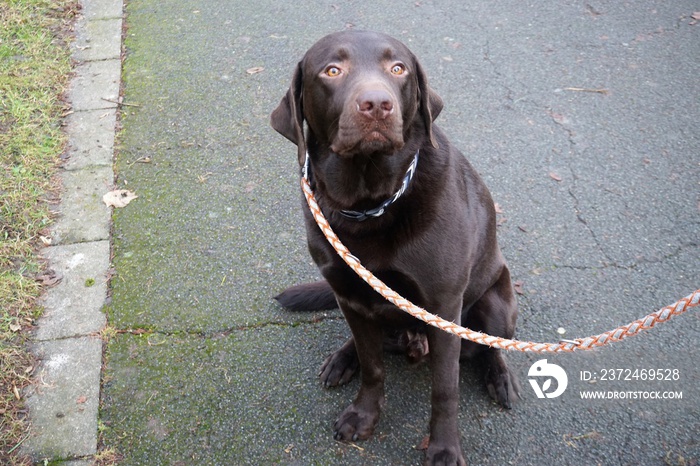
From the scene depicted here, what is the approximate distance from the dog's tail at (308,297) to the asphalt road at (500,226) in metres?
0.10

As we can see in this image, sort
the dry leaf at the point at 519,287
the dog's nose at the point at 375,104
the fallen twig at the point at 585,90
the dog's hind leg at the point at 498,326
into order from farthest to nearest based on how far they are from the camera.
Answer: the fallen twig at the point at 585,90, the dry leaf at the point at 519,287, the dog's hind leg at the point at 498,326, the dog's nose at the point at 375,104

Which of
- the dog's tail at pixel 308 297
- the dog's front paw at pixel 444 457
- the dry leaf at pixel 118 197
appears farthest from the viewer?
the dry leaf at pixel 118 197

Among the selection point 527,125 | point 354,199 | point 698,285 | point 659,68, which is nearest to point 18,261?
point 354,199

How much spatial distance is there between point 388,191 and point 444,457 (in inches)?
43.3

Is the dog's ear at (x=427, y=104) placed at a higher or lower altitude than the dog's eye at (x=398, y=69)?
lower

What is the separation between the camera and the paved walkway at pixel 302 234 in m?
2.71

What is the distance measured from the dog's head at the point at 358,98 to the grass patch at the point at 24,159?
1.75m

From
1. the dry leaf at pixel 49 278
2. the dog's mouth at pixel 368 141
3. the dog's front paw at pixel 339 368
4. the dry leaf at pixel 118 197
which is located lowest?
the dry leaf at pixel 49 278

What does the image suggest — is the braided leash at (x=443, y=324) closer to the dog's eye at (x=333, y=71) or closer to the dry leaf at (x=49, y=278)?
the dog's eye at (x=333, y=71)

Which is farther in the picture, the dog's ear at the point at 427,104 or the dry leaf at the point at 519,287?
the dry leaf at the point at 519,287

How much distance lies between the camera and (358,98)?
2025mm

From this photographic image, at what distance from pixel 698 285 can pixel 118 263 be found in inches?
121

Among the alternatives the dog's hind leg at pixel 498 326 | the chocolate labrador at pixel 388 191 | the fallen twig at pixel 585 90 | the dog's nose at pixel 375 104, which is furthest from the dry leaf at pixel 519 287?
the fallen twig at pixel 585 90

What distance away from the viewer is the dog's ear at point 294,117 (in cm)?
229
